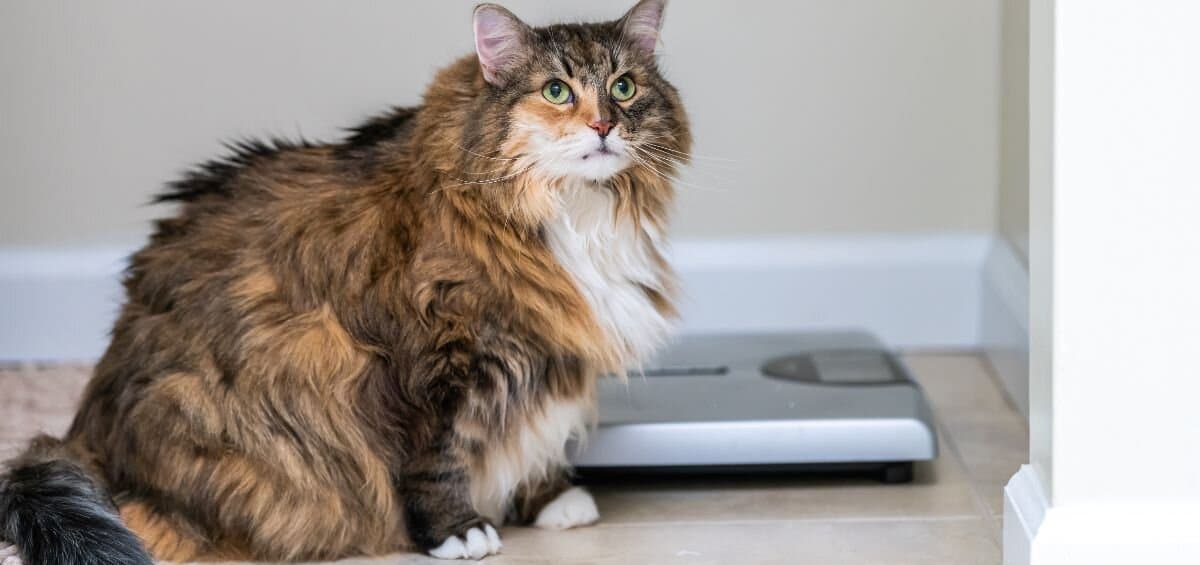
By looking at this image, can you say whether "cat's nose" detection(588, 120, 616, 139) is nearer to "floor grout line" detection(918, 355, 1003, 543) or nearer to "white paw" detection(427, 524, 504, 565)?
"white paw" detection(427, 524, 504, 565)

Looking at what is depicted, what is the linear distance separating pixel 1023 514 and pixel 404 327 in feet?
2.56

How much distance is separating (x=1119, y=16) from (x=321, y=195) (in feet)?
3.31

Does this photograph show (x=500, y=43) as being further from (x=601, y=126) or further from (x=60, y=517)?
(x=60, y=517)

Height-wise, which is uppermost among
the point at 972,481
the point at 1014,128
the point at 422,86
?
the point at 422,86

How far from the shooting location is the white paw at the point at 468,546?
6.11 ft

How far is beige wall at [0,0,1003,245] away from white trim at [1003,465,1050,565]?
1321 millimetres

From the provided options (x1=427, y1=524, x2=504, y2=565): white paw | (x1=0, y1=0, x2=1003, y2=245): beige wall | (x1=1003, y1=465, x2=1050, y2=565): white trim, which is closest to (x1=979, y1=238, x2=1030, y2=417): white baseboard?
(x1=0, y1=0, x2=1003, y2=245): beige wall

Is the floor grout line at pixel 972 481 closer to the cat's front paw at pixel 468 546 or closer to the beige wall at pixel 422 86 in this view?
the beige wall at pixel 422 86

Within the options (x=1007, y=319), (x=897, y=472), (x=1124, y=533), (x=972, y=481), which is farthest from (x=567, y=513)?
(x=1007, y=319)

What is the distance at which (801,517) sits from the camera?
2.03 meters

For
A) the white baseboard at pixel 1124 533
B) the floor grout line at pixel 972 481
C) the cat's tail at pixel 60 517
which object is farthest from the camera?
the floor grout line at pixel 972 481

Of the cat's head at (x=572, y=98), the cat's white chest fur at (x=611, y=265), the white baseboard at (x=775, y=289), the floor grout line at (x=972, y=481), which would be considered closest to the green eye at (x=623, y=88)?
the cat's head at (x=572, y=98)

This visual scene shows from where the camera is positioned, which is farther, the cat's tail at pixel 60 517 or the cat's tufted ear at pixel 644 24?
the cat's tufted ear at pixel 644 24

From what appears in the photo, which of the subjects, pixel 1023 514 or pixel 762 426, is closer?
pixel 1023 514
